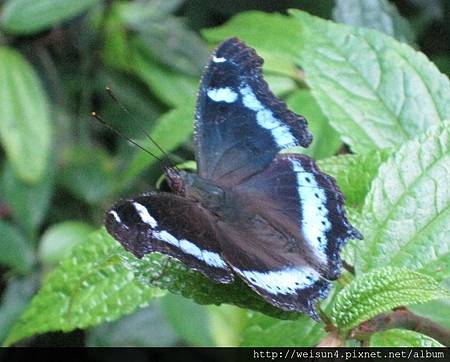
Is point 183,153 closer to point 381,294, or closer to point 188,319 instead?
point 188,319

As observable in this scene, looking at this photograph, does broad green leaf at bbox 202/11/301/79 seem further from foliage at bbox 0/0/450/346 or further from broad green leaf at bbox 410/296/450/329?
broad green leaf at bbox 410/296/450/329

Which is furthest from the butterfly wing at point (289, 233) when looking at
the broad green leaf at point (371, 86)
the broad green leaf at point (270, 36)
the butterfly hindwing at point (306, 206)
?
the broad green leaf at point (270, 36)

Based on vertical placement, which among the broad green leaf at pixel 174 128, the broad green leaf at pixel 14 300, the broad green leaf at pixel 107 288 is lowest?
the broad green leaf at pixel 14 300

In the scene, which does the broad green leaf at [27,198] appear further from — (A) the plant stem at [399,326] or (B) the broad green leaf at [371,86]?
(A) the plant stem at [399,326]

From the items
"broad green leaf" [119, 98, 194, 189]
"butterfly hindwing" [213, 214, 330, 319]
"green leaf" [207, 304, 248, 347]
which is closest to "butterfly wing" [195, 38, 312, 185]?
"butterfly hindwing" [213, 214, 330, 319]

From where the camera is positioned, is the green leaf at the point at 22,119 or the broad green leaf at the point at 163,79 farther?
the broad green leaf at the point at 163,79

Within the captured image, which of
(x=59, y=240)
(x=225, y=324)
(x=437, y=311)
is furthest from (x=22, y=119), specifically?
(x=437, y=311)
